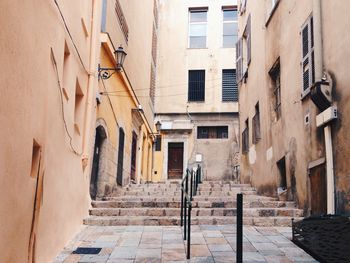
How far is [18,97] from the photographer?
13.6 ft

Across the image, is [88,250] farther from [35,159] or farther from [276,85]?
[276,85]

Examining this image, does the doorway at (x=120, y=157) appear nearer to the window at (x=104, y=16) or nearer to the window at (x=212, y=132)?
the window at (x=104, y=16)

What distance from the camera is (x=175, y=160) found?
22391 mm

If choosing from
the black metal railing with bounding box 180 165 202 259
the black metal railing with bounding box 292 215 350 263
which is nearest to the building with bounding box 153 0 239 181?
the black metal railing with bounding box 180 165 202 259

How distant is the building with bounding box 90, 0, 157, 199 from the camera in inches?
397

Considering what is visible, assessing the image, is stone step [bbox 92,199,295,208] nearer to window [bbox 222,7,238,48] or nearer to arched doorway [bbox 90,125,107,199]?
arched doorway [bbox 90,125,107,199]

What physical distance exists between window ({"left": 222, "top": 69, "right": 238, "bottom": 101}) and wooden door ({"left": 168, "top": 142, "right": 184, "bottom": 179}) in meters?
3.39

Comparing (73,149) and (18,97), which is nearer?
(18,97)

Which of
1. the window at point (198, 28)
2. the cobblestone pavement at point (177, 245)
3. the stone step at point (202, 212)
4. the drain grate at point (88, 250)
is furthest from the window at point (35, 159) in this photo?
the window at point (198, 28)

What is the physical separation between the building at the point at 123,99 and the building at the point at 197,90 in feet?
7.99

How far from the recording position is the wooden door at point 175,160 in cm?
2227

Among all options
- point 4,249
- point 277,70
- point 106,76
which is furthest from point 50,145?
point 277,70

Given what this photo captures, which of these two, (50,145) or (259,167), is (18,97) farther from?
(259,167)

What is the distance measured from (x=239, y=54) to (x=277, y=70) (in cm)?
477
